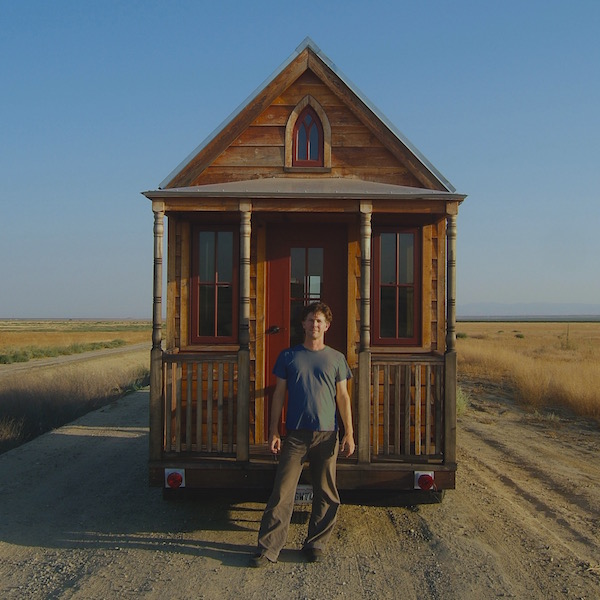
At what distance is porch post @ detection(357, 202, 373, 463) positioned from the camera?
220 inches

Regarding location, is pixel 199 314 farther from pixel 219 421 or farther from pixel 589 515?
pixel 589 515

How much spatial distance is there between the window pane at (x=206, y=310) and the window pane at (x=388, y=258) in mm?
1842

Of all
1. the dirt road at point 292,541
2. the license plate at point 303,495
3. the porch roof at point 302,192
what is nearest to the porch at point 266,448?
the license plate at point 303,495

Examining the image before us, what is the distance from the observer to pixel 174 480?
5.48m

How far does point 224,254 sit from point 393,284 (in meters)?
1.83

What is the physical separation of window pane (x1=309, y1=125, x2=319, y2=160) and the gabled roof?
0.55 m

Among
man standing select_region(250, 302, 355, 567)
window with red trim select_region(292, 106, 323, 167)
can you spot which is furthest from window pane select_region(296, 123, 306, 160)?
man standing select_region(250, 302, 355, 567)

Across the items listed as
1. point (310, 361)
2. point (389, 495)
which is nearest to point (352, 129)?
point (310, 361)

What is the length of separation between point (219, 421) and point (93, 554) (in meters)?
1.52

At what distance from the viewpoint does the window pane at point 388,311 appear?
660 cm

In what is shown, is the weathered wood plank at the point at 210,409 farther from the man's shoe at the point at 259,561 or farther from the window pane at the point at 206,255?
the man's shoe at the point at 259,561

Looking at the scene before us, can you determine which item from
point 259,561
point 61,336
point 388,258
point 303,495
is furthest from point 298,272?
point 61,336

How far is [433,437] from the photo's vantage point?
6.25m

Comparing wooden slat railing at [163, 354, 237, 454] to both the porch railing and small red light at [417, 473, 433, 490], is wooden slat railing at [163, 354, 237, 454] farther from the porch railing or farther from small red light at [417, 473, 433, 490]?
small red light at [417, 473, 433, 490]
